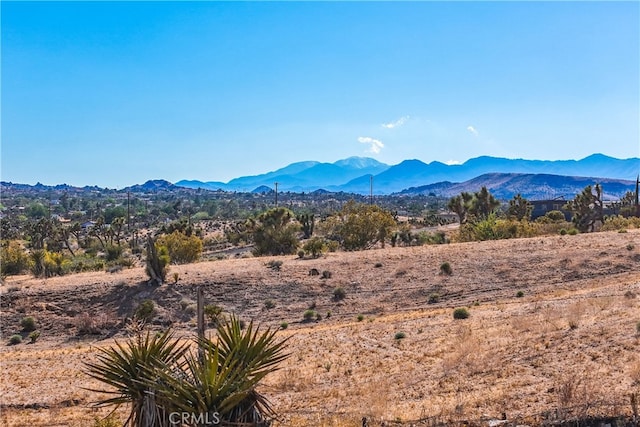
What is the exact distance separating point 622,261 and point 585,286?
5.93 m

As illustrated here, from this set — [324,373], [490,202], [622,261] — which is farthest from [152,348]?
[490,202]

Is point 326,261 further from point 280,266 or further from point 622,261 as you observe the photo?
point 622,261

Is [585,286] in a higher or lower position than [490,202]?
lower

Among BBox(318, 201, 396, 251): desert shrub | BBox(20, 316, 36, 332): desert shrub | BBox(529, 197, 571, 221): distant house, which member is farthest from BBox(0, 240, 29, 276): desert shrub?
BBox(529, 197, 571, 221): distant house

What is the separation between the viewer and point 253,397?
309 inches

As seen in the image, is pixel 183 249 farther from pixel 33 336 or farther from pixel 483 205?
pixel 483 205

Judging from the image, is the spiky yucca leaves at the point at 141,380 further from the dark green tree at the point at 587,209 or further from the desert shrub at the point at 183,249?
the dark green tree at the point at 587,209

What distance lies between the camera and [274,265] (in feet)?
119

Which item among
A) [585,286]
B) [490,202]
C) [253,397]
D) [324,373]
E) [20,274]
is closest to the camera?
[253,397]

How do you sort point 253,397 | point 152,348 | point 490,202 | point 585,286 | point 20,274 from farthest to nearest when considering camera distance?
1. point 490,202
2. point 20,274
3. point 585,286
4. point 152,348
5. point 253,397

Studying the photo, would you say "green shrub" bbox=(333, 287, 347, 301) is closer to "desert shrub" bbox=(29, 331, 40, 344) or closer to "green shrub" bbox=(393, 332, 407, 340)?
"green shrub" bbox=(393, 332, 407, 340)

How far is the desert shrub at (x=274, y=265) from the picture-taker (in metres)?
36.0

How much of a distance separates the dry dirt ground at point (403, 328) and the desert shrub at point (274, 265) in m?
0.49

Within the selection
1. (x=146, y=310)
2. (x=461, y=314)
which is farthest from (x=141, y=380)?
(x=146, y=310)
